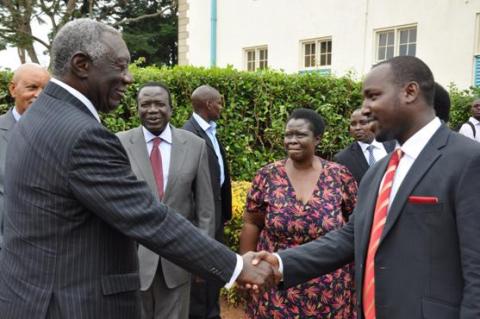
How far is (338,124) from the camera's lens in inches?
390

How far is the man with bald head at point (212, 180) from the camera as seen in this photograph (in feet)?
18.8

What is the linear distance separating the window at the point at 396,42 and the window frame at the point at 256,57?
3.95 metres

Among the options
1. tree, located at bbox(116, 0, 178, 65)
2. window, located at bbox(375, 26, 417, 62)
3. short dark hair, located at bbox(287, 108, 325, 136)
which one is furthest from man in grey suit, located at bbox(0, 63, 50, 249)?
tree, located at bbox(116, 0, 178, 65)

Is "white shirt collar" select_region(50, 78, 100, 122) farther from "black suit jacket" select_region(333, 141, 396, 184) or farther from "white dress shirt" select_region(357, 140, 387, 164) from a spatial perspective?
"white dress shirt" select_region(357, 140, 387, 164)

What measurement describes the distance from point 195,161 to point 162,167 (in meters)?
0.28

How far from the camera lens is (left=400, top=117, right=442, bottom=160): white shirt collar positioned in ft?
8.11

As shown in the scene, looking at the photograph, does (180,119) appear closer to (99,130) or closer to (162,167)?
(162,167)

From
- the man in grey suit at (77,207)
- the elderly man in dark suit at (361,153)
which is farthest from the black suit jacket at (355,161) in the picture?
the man in grey suit at (77,207)

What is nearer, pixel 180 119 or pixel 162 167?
pixel 162 167

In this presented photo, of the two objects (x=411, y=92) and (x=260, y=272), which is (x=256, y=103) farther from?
(x=411, y=92)

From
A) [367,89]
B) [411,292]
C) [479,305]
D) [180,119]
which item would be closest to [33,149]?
[367,89]

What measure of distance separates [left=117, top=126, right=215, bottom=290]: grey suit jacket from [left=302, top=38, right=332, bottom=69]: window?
11755mm

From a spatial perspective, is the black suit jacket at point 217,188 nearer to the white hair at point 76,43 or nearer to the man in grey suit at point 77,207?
the man in grey suit at point 77,207

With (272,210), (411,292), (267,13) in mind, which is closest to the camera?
(411,292)
